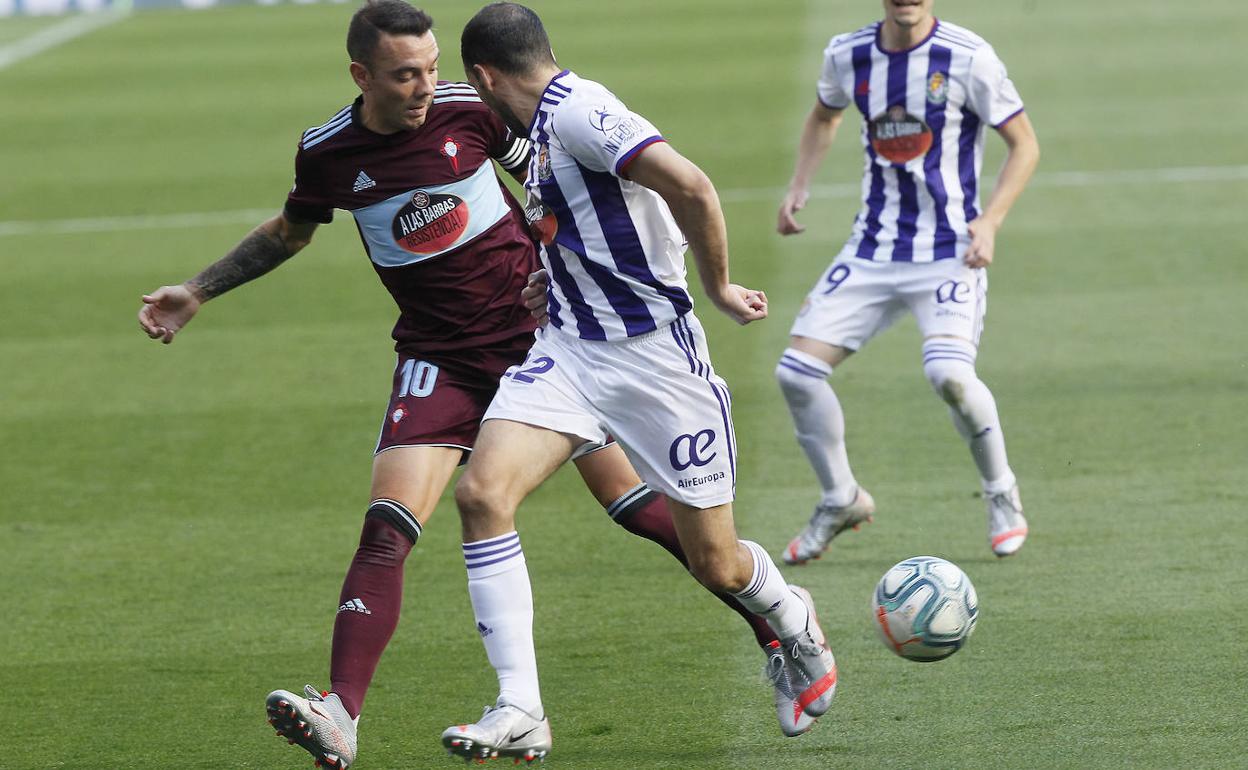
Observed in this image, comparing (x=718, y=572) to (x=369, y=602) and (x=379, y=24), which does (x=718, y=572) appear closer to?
(x=369, y=602)

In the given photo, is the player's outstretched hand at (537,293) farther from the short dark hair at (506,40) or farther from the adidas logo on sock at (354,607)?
the adidas logo on sock at (354,607)

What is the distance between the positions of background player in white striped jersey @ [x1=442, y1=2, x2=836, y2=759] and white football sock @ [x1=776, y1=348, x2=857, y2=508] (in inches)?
68.5

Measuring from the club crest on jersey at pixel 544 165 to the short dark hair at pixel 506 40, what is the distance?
203mm

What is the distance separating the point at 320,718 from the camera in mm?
4312

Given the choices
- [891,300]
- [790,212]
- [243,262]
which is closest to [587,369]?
[243,262]

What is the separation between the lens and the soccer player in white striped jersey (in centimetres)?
643

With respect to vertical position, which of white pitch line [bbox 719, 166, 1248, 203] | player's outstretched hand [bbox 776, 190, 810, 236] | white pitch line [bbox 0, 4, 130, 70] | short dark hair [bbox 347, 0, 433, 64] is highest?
short dark hair [bbox 347, 0, 433, 64]

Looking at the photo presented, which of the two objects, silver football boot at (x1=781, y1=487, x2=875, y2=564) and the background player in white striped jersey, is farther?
silver football boot at (x1=781, y1=487, x2=875, y2=564)

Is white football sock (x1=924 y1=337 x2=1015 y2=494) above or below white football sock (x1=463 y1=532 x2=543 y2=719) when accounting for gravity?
below

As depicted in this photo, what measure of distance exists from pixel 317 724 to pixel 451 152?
176 centimetres

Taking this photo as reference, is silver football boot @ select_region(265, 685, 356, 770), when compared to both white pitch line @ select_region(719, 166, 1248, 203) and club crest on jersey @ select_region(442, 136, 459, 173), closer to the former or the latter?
club crest on jersey @ select_region(442, 136, 459, 173)

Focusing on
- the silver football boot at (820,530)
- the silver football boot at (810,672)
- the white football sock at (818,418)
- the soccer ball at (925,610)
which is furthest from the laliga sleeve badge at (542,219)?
the silver football boot at (820,530)

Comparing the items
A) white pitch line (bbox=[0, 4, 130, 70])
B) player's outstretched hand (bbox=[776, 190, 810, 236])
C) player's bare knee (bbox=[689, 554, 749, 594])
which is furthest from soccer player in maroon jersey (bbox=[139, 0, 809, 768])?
white pitch line (bbox=[0, 4, 130, 70])

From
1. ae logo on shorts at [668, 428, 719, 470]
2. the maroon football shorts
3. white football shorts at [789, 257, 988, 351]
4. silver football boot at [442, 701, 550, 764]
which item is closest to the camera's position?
silver football boot at [442, 701, 550, 764]
